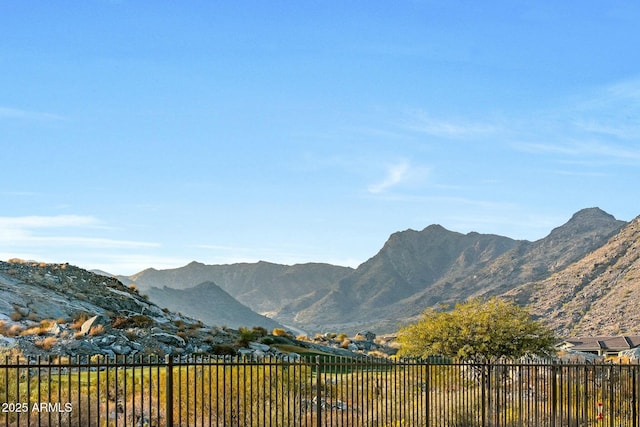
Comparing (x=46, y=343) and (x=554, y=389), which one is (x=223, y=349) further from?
(x=554, y=389)

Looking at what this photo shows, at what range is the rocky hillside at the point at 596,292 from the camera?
110938 mm

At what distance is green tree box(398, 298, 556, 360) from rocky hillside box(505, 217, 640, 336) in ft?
249

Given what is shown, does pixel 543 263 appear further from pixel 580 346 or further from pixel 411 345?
pixel 411 345

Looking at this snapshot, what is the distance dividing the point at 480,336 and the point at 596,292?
94656mm

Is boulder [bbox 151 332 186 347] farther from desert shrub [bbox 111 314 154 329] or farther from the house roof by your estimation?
the house roof

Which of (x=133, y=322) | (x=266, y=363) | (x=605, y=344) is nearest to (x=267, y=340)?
(x=133, y=322)

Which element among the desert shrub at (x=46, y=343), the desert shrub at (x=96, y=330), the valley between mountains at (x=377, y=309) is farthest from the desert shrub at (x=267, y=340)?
the desert shrub at (x=46, y=343)

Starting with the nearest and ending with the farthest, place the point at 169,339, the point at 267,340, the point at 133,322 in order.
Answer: the point at 169,339
the point at 133,322
the point at 267,340

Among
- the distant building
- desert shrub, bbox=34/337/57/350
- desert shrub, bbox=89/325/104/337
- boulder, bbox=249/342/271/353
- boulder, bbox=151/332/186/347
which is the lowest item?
the distant building

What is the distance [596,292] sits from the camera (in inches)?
4781

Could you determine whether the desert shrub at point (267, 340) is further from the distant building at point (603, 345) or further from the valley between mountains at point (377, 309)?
the distant building at point (603, 345)

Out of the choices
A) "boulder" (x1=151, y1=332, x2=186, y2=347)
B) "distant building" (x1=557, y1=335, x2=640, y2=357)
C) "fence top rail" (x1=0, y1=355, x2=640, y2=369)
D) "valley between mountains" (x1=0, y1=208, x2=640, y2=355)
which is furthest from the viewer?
"distant building" (x1=557, y1=335, x2=640, y2=357)

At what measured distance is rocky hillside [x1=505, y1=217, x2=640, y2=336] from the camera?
111 metres

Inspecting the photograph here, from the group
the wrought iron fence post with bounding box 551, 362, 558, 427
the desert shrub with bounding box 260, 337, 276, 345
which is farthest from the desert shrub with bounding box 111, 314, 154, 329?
the wrought iron fence post with bounding box 551, 362, 558, 427
